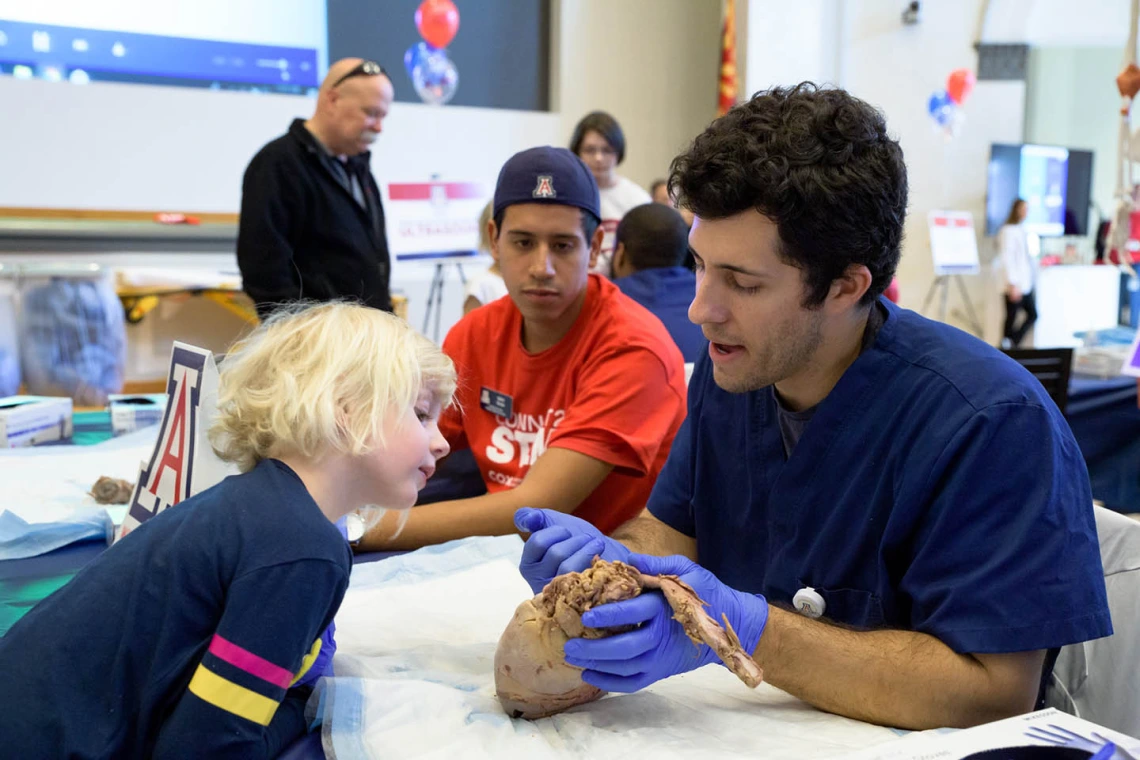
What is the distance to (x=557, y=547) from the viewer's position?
3.60ft

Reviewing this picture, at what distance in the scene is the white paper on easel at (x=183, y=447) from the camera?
1.42 meters

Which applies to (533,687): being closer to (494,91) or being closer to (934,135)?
(494,91)

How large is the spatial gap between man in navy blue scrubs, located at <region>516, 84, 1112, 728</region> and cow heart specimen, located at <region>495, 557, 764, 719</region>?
2 cm

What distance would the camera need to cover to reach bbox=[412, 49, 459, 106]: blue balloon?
6.19 metres

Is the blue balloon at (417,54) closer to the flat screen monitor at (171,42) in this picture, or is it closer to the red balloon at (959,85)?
→ the flat screen monitor at (171,42)

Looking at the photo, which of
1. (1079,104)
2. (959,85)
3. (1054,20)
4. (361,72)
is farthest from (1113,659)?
(1079,104)

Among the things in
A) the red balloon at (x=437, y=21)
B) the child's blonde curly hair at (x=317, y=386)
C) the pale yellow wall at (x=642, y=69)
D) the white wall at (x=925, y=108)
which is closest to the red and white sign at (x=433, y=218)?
the red balloon at (x=437, y=21)

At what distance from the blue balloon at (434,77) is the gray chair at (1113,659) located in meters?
5.63

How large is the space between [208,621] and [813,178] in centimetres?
83

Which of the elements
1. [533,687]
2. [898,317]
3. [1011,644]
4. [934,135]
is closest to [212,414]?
[533,687]

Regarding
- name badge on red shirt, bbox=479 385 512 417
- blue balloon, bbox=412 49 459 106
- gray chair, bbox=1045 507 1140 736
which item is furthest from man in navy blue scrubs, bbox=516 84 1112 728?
blue balloon, bbox=412 49 459 106

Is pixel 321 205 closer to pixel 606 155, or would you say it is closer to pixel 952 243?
pixel 606 155

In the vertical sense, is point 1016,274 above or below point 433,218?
below

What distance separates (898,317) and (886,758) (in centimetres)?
63
